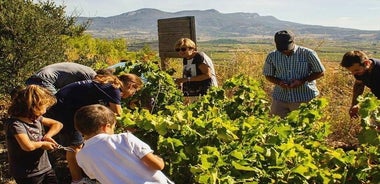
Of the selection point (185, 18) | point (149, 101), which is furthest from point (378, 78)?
point (185, 18)

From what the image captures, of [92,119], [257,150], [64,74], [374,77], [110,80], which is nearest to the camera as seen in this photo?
[257,150]

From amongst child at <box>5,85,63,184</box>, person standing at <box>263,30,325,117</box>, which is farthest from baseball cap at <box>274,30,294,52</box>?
child at <box>5,85,63,184</box>

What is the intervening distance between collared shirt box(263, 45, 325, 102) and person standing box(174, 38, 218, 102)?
0.74 meters

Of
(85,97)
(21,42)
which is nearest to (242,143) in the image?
(85,97)

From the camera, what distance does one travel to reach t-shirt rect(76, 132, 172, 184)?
2686 millimetres

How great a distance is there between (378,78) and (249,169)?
2.45 metres

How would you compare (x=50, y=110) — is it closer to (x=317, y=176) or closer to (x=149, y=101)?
(x=149, y=101)

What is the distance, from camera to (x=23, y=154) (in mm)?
3664

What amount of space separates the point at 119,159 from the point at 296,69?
9.97ft

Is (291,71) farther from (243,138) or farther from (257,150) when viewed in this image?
(257,150)

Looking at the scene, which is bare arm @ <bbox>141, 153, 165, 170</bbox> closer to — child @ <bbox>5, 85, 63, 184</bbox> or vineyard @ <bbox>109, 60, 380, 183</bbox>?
vineyard @ <bbox>109, 60, 380, 183</bbox>

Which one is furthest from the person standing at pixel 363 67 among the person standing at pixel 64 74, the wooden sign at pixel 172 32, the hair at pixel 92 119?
the wooden sign at pixel 172 32

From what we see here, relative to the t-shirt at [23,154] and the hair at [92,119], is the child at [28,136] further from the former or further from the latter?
the hair at [92,119]

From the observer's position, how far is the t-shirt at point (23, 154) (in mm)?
3586
